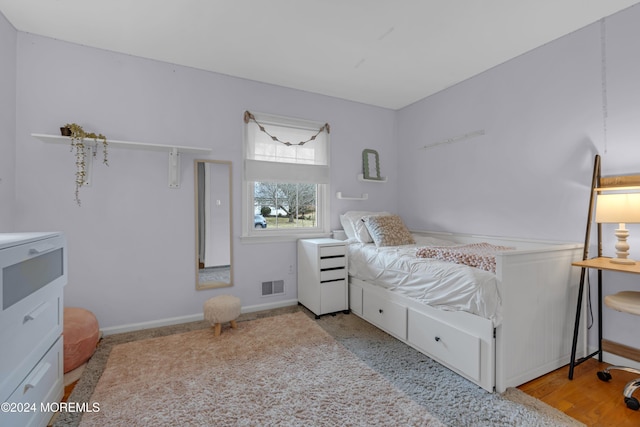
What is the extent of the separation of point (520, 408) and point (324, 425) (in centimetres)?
108

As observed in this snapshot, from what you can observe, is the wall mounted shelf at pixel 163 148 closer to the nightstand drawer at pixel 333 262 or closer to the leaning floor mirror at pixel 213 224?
the leaning floor mirror at pixel 213 224

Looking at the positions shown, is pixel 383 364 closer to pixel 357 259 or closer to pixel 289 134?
pixel 357 259

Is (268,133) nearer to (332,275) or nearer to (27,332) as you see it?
(332,275)

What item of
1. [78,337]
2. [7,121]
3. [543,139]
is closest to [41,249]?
[78,337]

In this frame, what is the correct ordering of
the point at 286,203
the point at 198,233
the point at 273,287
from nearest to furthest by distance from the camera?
1. the point at 198,233
2. the point at 273,287
3. the point at 286,203

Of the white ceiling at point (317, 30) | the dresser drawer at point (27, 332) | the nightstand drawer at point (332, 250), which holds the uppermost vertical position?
the white ceiling at point (317, 30)

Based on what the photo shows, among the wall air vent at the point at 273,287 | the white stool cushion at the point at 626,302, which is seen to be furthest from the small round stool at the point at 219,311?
the white stool cushion at the point at 626,302

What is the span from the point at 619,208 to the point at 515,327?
1.00 meters

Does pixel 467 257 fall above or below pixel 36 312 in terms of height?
above

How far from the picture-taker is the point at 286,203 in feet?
10.9

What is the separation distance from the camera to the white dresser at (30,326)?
1085 mm

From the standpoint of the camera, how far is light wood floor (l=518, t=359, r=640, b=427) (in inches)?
59.3

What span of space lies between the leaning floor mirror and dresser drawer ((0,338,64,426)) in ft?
4.29

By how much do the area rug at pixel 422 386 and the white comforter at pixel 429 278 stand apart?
1.40 ft
